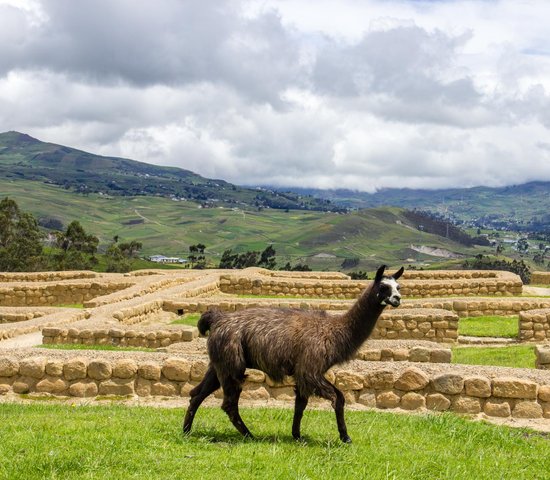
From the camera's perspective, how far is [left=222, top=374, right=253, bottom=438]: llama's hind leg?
8016 millimetres

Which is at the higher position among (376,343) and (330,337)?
(330,337)

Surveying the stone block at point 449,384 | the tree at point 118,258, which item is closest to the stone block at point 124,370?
the stone block at point 449,384

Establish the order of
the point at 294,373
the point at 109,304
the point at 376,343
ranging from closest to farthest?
the point at 294,373 < the point at 376,343 < the point at 109,304

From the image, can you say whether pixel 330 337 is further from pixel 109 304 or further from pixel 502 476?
pixel 109 304

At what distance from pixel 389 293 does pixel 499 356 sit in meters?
11.0

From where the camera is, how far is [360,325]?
26.8ft

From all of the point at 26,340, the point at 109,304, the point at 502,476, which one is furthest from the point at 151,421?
the point at 109,304

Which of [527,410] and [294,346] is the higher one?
[294,346]

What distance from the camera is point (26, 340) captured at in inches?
744

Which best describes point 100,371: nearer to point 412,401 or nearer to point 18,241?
point 412,401

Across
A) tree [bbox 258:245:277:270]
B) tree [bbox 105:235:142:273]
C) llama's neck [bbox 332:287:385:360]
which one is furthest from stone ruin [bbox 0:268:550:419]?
tree [bbox 258:245:277:270]

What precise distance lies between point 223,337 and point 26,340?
12.7m

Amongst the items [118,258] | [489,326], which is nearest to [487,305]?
[489,326]

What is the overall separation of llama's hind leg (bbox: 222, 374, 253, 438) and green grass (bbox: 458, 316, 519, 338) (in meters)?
16.2
